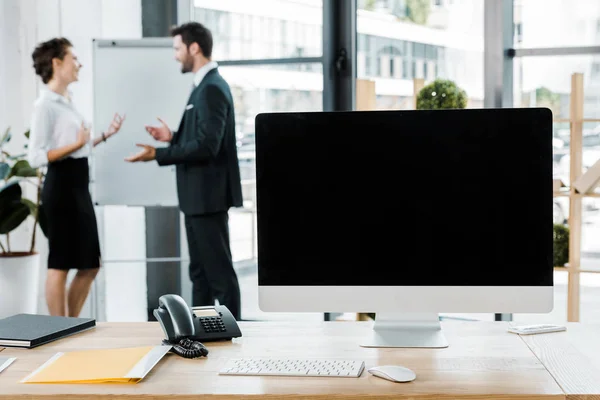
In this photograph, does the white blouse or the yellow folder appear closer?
the yellow folder

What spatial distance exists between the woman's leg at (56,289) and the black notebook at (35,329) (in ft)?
6.64

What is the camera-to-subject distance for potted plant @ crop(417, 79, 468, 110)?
12.6 feet

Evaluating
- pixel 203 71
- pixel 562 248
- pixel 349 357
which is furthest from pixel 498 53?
pixel 349 357

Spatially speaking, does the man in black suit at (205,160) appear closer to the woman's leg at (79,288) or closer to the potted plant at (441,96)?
the woman's leg at (79,288)

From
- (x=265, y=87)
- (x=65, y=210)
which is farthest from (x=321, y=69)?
(x=65, y=210)

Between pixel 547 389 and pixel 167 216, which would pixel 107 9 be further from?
pixel 547 389

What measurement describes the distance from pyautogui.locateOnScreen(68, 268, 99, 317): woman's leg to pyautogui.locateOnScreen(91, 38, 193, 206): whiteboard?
419mm

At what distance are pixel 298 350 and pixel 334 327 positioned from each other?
0.25m

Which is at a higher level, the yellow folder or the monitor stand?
the monitor stand

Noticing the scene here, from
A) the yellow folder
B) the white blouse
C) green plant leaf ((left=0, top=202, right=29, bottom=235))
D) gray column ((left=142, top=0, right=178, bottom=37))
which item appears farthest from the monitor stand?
gray column ((left=142, top=0, right=178, bottom=37))

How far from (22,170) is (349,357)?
2.94 metres

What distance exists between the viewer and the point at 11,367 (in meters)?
1.57

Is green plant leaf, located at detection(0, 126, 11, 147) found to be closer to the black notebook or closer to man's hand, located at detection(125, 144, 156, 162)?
man's hand, located at detection(125, 144, 156, 162)

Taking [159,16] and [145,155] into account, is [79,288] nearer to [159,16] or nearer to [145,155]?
[145,155]
